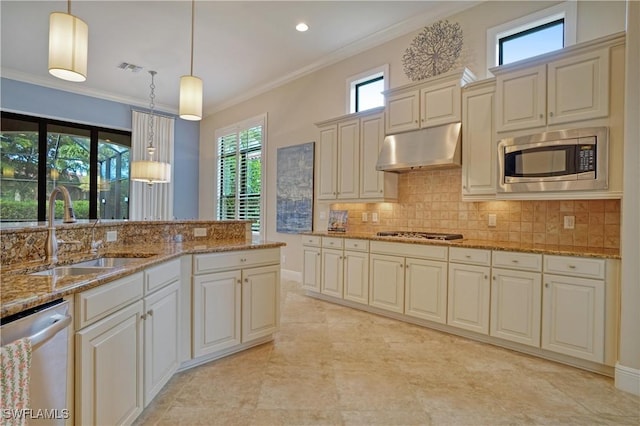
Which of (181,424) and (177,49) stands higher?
(177,49)

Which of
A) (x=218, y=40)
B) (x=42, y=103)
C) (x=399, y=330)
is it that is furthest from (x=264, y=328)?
(x=42, y=103)

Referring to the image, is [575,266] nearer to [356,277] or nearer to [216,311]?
[356,277]

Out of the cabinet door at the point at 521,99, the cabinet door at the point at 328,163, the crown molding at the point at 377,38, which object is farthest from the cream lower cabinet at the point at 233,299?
the crown molding at the point at 377,38

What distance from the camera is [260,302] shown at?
9.66 feet

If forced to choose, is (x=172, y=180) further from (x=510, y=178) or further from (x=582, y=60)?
(x=582, y=60)

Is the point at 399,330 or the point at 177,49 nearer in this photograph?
the point at 399,330

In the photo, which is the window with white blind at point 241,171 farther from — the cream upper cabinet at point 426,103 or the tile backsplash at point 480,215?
the cream upper cabinet at point 426,103

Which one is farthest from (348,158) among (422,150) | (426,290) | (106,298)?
(106,298)

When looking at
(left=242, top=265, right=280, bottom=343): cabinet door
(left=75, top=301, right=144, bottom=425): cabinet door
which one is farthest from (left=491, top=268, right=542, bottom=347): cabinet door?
(left=75, top=301, right=144, bottom=425): cabinet door

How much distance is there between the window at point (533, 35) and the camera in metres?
3.17

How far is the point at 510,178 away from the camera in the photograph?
10.0 feet

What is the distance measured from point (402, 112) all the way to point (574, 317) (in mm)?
2534

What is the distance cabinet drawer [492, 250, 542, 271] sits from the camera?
2764 millimetres

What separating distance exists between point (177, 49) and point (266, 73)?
4.66 ft
